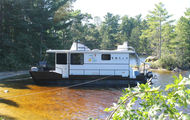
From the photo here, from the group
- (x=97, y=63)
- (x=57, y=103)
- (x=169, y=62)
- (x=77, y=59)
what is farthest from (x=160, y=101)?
(x=169, y=62)

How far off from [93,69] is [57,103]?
6.39 meters

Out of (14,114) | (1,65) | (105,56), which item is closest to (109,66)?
(105,56)

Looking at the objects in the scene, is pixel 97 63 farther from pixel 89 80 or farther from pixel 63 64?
pixel 63 64

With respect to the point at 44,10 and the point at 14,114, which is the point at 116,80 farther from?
the point at 44,10

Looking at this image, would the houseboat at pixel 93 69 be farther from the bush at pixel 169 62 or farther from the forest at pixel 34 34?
the bush at pixel 169 62

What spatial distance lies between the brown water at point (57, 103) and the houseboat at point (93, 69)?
118cm

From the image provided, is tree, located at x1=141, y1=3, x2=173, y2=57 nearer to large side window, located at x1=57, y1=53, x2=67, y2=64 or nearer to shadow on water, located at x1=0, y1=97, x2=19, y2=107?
large side window, located at x1=57, y1=53, x2=67, y2=64

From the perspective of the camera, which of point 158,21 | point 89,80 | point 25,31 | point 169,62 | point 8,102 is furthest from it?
point 158,21

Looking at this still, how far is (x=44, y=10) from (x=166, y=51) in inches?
995

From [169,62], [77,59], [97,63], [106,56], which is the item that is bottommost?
[169,62]

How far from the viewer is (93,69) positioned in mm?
17672

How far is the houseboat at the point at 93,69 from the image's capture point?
17281 millimetres

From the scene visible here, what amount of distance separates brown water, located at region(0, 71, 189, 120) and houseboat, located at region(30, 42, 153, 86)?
118 centimetres

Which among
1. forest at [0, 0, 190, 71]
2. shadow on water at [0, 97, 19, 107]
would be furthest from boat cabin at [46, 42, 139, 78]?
forest at [0, 0, 190, 71]
